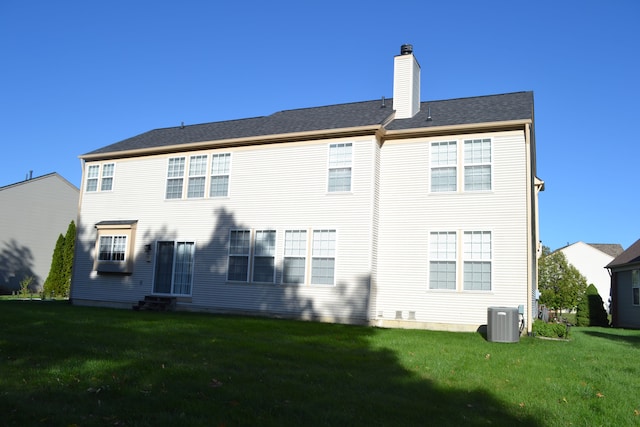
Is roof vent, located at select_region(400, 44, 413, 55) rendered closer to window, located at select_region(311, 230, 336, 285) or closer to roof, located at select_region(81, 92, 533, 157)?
roof, located at select_region(81, 92, 533, 157)

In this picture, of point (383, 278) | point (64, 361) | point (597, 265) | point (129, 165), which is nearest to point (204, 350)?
point (64, 361)

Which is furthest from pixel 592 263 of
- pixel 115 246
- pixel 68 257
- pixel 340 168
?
pixel 115 246

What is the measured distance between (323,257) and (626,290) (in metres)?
20.0

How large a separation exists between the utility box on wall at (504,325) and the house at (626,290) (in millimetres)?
17222

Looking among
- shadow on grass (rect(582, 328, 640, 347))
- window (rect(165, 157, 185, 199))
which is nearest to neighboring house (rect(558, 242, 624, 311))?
shadow on grass (rect(582, 328, 640, 347))

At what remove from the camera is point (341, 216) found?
16.4 meters

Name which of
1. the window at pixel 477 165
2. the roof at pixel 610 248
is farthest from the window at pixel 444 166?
the roof at pixel 610 248

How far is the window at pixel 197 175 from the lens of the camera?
18984 millimetres

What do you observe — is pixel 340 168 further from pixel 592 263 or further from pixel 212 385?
pixel 592 263

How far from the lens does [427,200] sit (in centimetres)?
1599

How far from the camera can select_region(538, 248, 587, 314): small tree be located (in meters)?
44.4

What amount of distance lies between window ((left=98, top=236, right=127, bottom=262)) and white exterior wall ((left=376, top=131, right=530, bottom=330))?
9.73 metres

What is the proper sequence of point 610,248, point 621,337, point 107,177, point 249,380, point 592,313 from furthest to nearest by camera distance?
point 610,248, point 592,313, point 107,177, point 621,337, point 249,380

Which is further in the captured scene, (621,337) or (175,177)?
(175,177)
